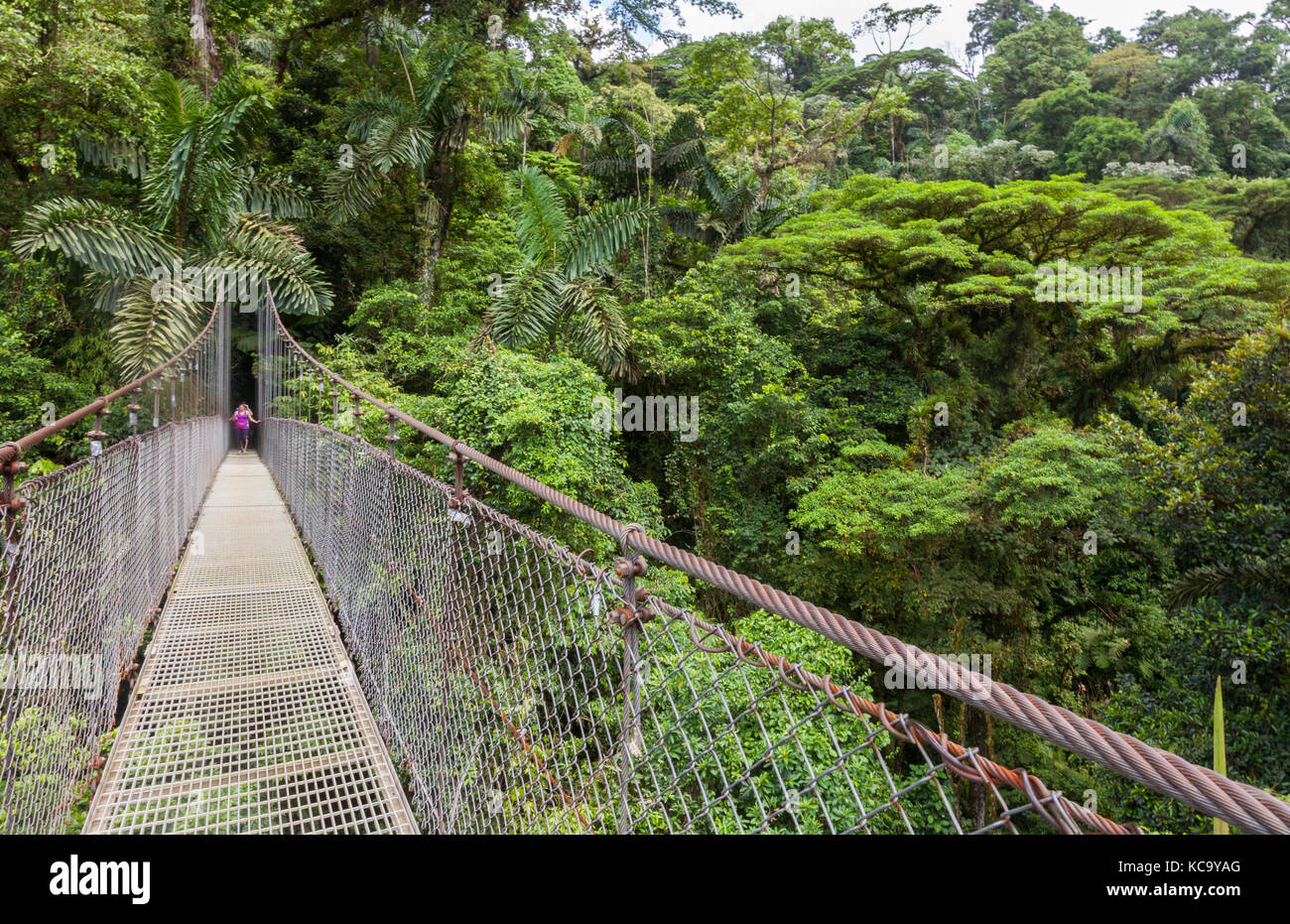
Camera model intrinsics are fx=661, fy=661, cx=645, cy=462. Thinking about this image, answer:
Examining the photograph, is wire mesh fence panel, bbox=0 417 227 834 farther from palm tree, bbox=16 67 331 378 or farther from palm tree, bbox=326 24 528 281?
palm tree, bbox=326 24 528 281

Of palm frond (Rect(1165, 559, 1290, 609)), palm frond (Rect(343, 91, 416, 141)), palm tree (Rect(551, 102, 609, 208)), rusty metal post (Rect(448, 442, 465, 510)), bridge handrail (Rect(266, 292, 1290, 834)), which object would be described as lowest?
palm frond (Rect(1165, 559, 1290, 609))

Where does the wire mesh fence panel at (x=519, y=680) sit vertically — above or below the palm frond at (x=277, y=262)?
below

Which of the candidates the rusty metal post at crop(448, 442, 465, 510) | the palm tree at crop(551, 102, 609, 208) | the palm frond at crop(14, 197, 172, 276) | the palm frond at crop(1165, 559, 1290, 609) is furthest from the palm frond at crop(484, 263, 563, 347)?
the palm frond at crop(1165, 559, 1290, 609)

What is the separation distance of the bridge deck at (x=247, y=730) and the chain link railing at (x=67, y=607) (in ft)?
0.41

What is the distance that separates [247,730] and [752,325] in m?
8.69

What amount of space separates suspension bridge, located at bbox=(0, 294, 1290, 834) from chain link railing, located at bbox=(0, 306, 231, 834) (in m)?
0.01

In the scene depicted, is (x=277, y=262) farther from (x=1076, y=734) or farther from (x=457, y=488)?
(x=1076, y=734)

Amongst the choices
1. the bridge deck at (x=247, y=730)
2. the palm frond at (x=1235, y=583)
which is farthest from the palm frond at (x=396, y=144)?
the palm frond at (x=1235, y=583)

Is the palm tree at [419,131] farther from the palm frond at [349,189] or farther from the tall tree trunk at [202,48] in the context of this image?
the tall tree trunk at [202,48]

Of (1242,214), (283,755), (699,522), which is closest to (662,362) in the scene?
(699,522)

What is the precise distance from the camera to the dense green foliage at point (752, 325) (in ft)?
19.8

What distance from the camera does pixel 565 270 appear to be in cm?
874

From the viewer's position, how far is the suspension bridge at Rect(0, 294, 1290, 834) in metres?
0.75

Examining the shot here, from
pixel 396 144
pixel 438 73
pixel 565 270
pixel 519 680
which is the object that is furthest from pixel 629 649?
pixel 438 73
